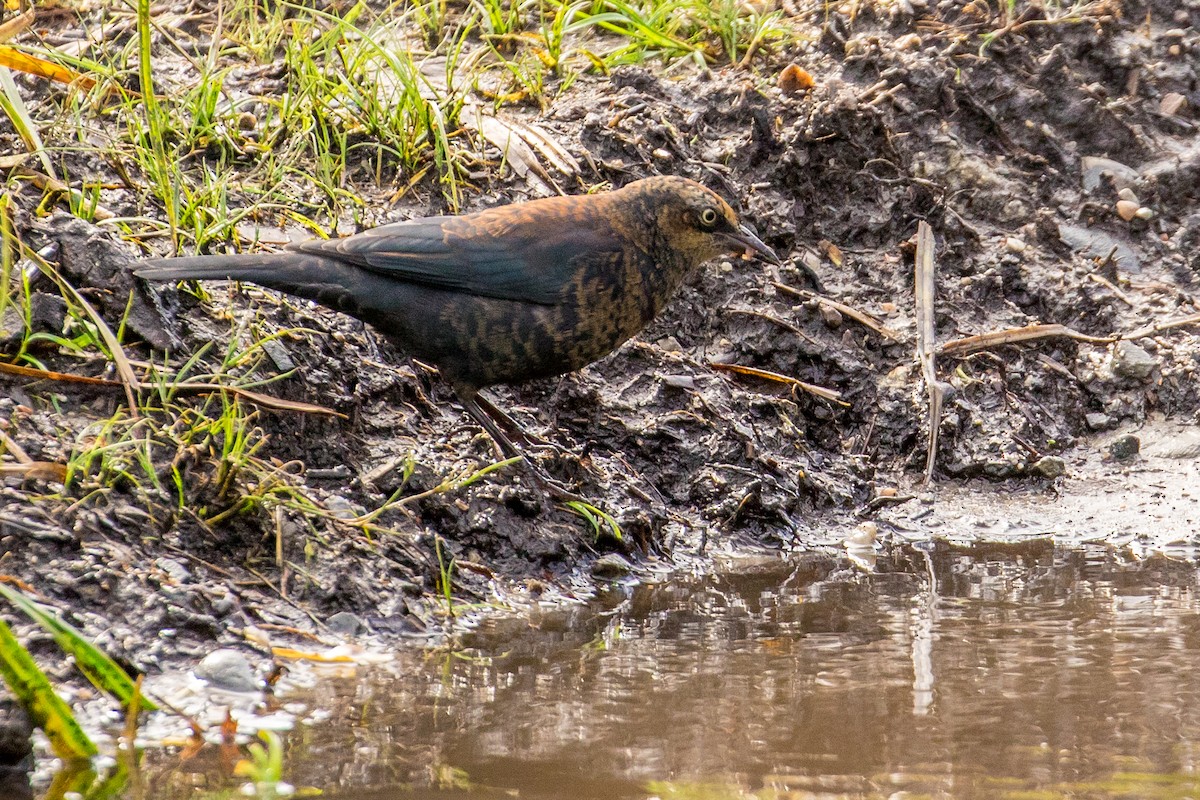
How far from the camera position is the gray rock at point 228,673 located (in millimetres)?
3102

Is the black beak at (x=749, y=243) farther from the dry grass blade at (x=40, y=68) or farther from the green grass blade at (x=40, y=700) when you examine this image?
the green grass blade at (x=40, y=700)

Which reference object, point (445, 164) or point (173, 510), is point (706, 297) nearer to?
point (445, 164)

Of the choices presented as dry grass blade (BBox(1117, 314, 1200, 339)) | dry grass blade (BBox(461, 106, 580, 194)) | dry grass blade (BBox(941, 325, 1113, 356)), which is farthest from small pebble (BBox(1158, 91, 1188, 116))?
dry grass blade (BBox(461, 106, 580, 194))

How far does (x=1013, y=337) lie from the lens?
554 centimetres

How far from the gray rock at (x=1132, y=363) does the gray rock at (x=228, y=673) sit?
3.85 meters

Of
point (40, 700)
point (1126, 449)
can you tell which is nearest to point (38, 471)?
point (40, 700)

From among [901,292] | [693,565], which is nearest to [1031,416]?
[901,292]

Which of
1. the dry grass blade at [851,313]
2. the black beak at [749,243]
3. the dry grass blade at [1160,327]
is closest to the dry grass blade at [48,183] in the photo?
the black beak at [749,243]

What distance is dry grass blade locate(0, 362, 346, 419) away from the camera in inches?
150

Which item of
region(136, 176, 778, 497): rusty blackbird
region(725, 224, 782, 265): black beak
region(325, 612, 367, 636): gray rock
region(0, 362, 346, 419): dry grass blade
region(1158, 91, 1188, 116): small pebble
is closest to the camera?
region(325, 612, 367, 636): gray rock

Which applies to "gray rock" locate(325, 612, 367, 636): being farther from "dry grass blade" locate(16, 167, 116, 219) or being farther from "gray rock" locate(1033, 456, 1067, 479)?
"gray rock" locate(1033, 456, 1067, 479)

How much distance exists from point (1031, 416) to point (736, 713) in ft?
9.52

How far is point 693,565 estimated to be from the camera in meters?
4.56

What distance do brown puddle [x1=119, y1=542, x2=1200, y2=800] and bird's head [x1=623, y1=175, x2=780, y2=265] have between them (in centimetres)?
133
